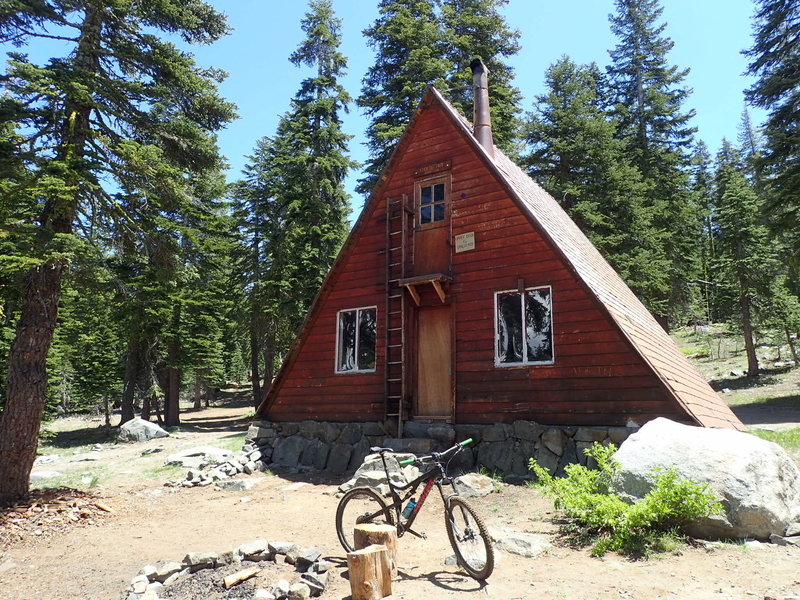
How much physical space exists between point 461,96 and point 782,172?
13177 millimetres

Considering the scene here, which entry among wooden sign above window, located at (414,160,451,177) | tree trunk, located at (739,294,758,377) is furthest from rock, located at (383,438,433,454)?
tree trunk, located at (739,294,758,377)

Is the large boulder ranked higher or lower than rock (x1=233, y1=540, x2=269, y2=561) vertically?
higher

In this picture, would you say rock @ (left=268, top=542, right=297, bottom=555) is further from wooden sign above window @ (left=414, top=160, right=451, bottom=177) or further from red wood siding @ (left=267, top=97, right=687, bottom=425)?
wooden sign above window @ (left=414, top=160, right=451, bottom=177)

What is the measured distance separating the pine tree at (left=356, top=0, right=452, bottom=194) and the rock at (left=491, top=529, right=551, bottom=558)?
17.0 m

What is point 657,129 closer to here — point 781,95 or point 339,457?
point 781,95

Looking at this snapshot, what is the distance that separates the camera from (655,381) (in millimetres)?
9023

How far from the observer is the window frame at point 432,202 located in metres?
12.4

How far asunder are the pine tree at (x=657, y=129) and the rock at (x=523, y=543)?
23041mm

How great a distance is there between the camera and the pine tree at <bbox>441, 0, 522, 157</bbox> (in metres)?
23.2

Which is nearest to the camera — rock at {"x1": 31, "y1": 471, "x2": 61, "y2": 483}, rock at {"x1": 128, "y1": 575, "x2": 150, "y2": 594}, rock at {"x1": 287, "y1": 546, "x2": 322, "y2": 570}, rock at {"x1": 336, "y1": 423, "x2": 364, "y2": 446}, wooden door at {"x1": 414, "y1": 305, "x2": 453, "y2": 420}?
rock at {"x1": 128, "y1": 575, "x2": 150, "y2": 594}

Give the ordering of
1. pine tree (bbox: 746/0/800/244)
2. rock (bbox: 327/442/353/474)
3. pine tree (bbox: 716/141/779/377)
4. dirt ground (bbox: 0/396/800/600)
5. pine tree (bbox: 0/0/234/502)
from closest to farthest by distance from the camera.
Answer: dirt ground (bbox: 0/396/800/600) < pine tree (bbox: 0/0/234/502) < rock (bbox: 327/442/353/474) < pine tree (bbox: 746/0/800/244) < pine tree (bbox: 716/141/779/377)

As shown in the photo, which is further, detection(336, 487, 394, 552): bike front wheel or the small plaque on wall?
the small plaque on wall

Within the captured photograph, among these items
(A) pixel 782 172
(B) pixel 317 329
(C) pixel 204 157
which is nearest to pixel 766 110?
(A) pixel 782 172

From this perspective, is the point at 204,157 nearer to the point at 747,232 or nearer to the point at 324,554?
the point at 324,554
